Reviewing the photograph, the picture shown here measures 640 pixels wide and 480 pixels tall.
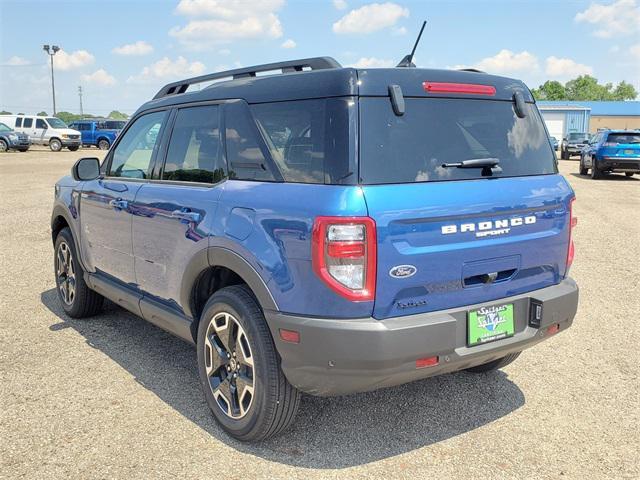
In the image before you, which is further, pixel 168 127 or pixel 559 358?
pixel 559 358

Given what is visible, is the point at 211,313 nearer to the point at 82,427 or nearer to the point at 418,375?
the point at 82,427

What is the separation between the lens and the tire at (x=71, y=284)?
17.0ft

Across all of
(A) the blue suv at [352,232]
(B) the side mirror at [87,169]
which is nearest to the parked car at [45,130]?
(B) the side mirror at [87,169]

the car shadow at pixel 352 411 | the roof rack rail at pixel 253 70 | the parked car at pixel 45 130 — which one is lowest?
the car shadow at pixel 352 411

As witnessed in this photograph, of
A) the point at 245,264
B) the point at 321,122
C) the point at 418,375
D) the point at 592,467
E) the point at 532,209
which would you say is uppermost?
the point at 321,122

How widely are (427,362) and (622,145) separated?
19.8 m

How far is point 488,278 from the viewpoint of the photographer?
9.75 feet

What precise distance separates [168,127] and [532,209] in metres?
2.41

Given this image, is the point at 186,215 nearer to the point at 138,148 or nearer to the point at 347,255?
the point at 138,148

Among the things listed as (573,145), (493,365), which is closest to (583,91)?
(573,145)

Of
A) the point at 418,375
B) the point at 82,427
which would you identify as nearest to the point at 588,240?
the point at 418,375

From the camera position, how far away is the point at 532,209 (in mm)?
3135

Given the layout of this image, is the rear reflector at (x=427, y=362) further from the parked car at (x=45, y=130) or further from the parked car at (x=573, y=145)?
the parked car at (x=45, y=130)

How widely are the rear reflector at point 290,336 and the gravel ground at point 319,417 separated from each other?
713 millimetres
